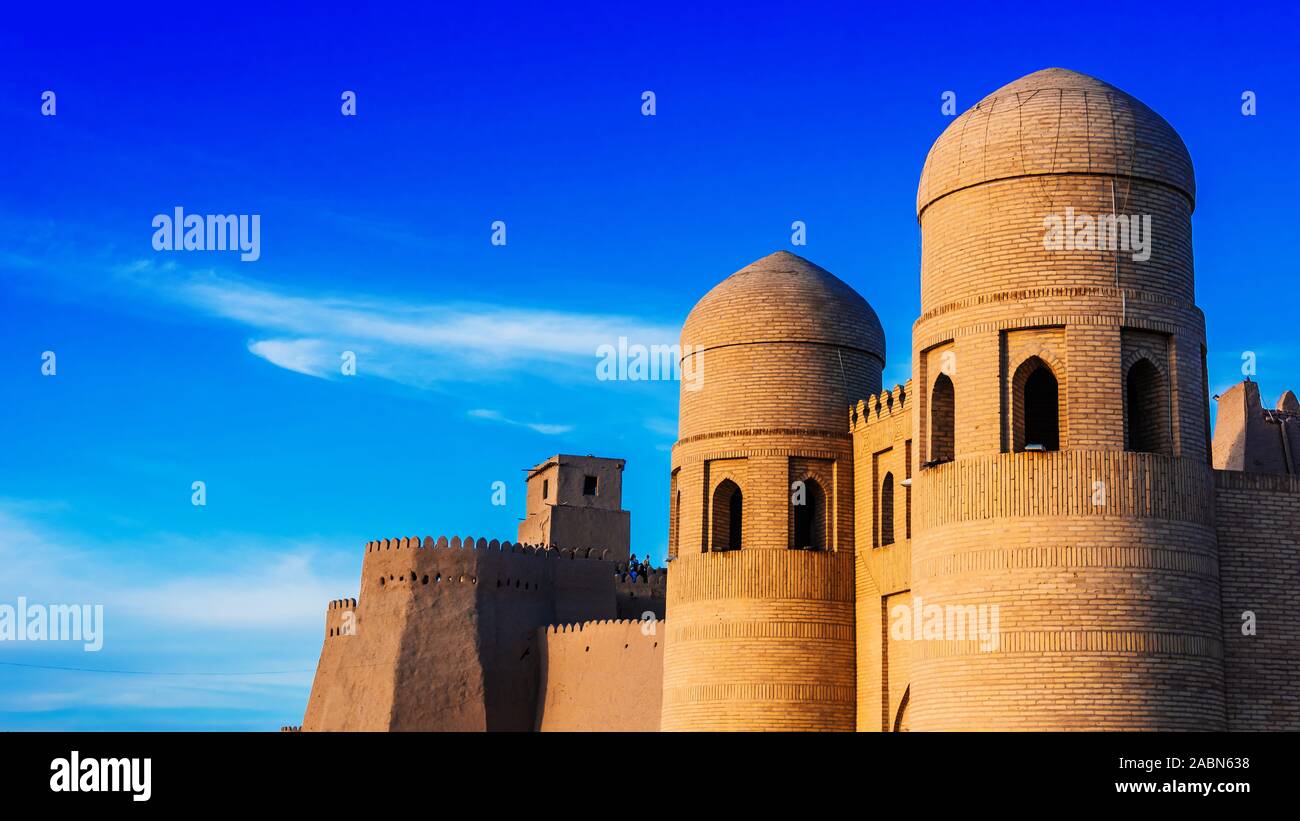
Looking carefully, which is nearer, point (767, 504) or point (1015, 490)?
point (1015, 490)

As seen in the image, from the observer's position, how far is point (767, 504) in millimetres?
27078

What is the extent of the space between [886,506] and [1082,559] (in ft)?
24.2

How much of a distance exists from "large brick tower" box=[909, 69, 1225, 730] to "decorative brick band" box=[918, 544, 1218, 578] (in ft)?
0.07

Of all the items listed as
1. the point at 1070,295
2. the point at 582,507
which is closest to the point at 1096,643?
the point at 1070,295

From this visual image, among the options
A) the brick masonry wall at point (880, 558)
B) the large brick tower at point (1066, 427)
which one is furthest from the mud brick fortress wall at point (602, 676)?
the large brick tower at point (1066, 427)

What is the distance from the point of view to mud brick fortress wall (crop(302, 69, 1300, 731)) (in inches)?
750

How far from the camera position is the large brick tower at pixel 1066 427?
18.9m

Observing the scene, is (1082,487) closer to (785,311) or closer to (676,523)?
(785,311)

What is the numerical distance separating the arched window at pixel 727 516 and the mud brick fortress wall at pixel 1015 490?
0.23 feet
